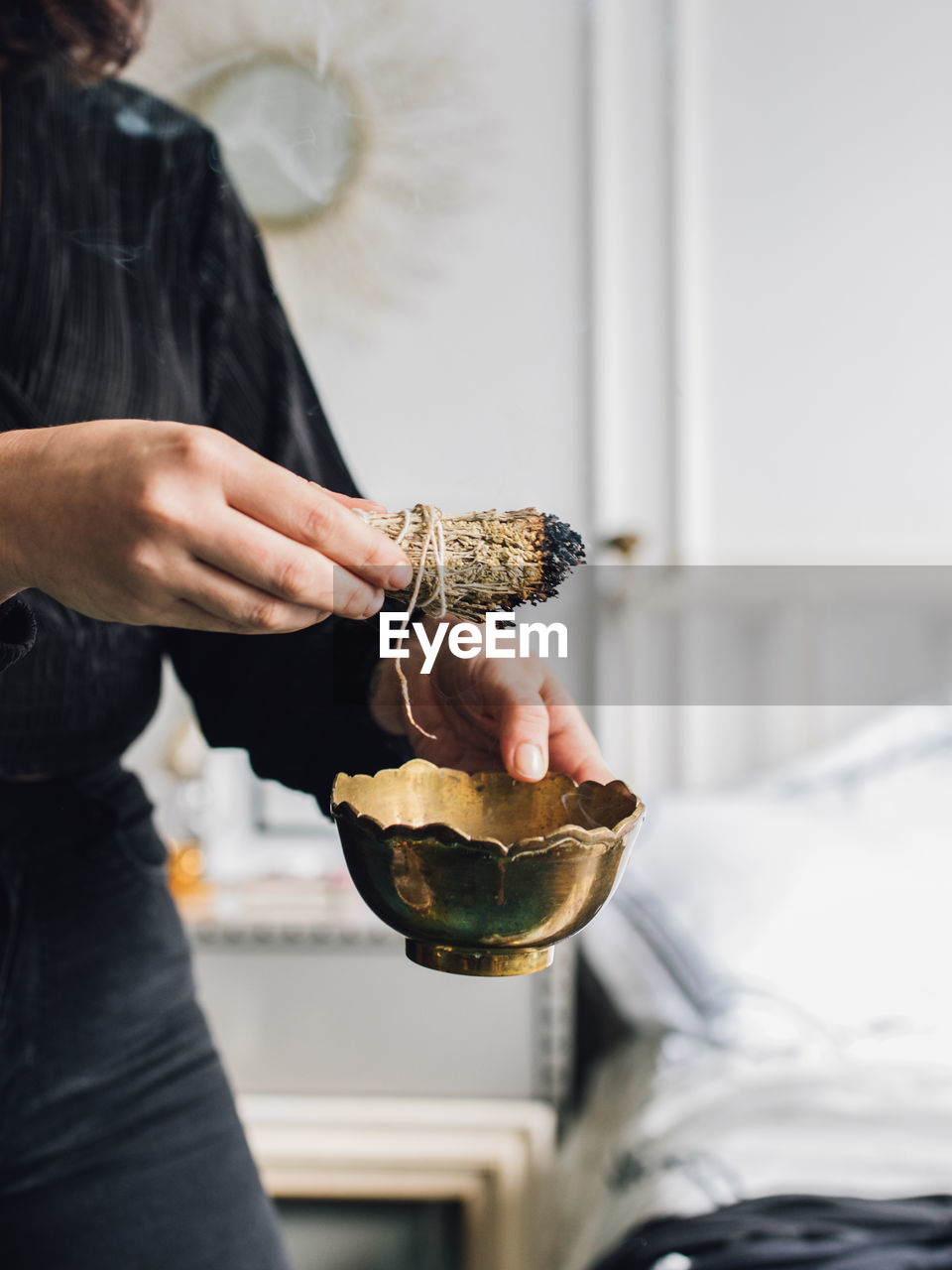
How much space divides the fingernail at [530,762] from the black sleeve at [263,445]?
0.24 feet

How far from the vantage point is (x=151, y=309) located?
38cm

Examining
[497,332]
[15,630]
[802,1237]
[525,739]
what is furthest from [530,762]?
[802,1237]

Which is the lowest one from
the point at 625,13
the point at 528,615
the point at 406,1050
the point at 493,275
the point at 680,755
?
the point at 406,1050

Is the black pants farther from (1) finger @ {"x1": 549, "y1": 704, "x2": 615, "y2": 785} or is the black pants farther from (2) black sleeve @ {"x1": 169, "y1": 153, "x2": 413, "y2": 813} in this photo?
(1) finger @ {"x1": 549, "y1": 704, "x2": 615, "y2": 785}

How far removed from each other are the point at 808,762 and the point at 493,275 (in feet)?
2.72

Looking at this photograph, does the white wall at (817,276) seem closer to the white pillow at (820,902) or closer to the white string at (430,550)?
the white pillow at (820,902)

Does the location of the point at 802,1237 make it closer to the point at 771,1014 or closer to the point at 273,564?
the point at 771,1014

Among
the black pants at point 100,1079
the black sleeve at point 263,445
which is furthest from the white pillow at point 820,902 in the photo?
the black sleeve at point 263,445

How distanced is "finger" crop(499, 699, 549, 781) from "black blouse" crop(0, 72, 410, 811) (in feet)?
0.24

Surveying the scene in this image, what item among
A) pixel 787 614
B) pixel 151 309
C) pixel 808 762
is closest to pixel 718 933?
pixel 808 762

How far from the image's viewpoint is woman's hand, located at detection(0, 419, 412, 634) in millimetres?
208

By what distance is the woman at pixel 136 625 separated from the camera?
0.71 feet

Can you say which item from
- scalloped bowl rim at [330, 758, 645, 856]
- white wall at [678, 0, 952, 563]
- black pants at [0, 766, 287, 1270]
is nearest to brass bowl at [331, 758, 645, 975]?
scalloped bowl rim at [330, 758, 645, 856]

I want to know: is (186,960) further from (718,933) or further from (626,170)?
(626,170)
